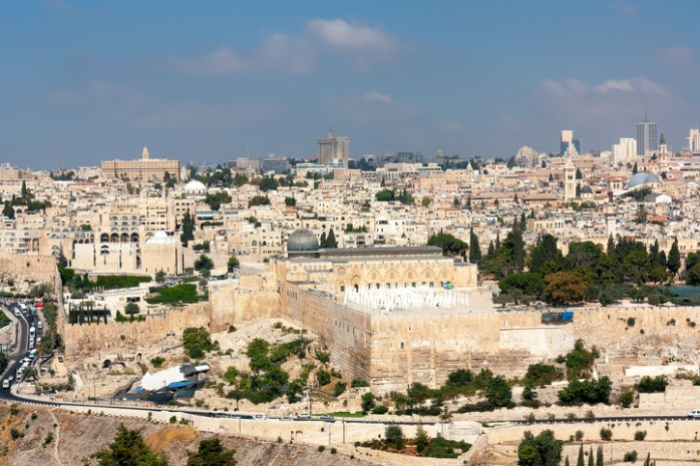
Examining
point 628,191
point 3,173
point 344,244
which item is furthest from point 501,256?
point 3,173

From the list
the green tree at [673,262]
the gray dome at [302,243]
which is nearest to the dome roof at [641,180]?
the green tree at [673,262]

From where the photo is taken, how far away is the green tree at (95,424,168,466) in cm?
3731

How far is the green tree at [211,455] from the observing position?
36969 millimetres

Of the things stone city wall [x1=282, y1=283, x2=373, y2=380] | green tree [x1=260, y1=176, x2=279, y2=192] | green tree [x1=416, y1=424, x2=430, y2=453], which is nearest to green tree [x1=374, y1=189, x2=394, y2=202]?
green tree [x1=260, y1=176, x2=279, y2=192]

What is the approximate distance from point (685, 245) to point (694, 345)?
31.9 m

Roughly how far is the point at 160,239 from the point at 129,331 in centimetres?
2273

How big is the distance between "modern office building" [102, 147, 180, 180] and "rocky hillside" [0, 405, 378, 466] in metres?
101

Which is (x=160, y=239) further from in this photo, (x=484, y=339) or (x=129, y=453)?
(x=129, y=453)

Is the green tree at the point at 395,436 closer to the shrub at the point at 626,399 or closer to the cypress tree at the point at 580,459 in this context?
the cypress tree at the point at 580,459

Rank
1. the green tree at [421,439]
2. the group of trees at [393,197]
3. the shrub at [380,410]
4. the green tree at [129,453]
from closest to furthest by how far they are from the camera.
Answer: the green tree at [421,439]
the green tree at [129,453]
the shrub at [380,410]
the group of trees at [393,197]

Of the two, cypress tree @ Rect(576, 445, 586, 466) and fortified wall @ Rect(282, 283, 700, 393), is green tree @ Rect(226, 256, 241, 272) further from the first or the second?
cypress tree @ Rect(576, 445, 586, 466)

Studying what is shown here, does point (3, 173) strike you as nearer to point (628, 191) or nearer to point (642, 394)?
point (628, 191)

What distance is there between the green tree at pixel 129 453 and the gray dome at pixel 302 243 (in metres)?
16.7

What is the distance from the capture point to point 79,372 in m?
47.5
